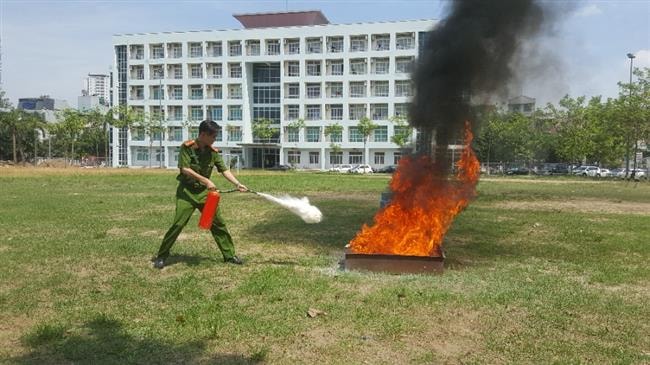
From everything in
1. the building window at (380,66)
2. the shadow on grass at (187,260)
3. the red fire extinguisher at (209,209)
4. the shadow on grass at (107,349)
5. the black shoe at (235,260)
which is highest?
the building window at (380,66)

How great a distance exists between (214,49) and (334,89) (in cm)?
2026

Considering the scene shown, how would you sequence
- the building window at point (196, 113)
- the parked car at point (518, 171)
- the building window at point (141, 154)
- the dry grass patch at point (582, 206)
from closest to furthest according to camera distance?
the dry grass patch at point (582, 206) < the parked car at point (518, 171) < the building window at point (196, 113) < the building window at point (141, 154)

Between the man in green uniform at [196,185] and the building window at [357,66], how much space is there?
7377cm

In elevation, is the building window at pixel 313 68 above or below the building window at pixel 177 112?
above

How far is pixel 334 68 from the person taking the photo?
82438 mm

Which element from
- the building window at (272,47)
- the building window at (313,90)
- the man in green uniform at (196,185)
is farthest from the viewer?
the building window at (272,47)

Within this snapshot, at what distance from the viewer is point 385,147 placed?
8000 cm

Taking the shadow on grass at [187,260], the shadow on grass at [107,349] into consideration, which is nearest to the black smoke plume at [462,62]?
the shadow on grass at [187,260]

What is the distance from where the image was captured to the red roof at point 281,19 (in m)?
87.1

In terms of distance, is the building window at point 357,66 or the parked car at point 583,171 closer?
the parked car at point 583,171

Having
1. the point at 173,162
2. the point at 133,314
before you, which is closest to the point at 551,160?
the point at 173,162

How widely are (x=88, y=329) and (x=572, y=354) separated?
4799 mm

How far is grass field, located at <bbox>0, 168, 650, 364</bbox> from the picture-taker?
16.9 ft

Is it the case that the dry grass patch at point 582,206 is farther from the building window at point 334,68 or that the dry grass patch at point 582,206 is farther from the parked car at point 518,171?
the building window at point 334,68
